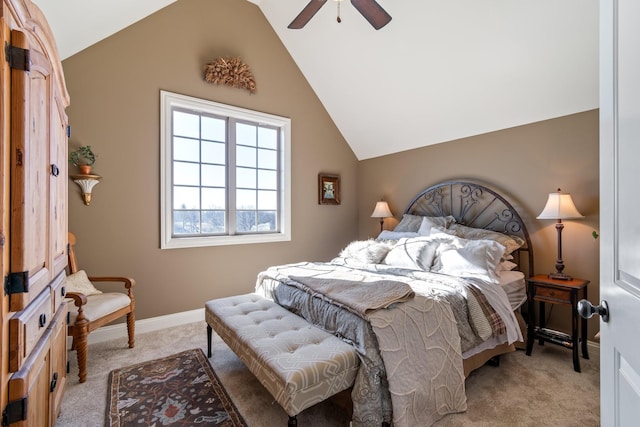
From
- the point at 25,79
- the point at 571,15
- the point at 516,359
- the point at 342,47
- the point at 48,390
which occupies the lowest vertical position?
the point at 516,359

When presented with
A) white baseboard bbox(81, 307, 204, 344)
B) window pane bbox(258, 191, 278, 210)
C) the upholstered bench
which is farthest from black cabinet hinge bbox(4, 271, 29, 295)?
window pane bbox(258, 191, 278, 210)

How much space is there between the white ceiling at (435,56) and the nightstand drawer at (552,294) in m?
1.63

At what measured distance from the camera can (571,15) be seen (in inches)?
89.0

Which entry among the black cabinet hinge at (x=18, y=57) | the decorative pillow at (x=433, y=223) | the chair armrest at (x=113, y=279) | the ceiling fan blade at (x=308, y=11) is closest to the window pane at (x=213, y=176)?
the chair armrest at (x=113, y=279)

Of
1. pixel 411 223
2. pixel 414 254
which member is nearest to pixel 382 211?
pixel 411 223

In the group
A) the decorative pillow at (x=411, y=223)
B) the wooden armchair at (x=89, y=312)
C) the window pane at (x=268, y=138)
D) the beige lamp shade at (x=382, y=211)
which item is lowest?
the wooden armchair at (x=89, y=312)

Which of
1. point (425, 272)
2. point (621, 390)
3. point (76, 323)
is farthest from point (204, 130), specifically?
point (621, 390)

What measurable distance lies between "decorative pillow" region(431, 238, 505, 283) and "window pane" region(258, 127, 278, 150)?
2.59 metres

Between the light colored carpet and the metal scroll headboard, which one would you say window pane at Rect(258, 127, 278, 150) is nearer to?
the metal scroll headboard

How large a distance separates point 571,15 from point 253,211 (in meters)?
3.59

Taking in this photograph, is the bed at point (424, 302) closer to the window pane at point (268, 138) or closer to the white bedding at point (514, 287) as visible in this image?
the white bedding at point (514, 287)

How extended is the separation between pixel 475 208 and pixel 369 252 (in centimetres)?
134

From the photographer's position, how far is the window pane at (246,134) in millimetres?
3844

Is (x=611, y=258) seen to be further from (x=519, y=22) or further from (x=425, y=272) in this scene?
(x=519, y=22)
